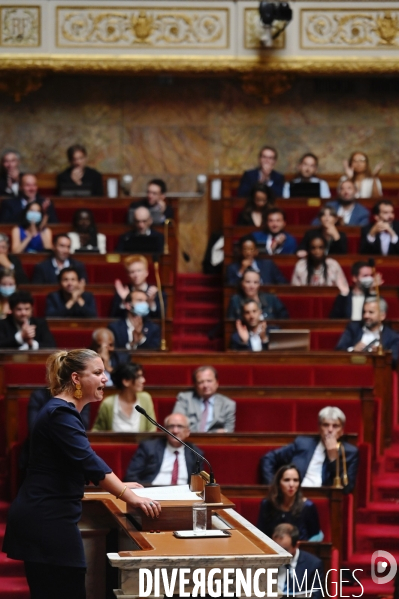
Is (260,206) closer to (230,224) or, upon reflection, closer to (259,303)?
(230,224)

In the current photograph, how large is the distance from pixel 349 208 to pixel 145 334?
5.33 feet

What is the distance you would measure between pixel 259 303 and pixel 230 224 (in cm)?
106

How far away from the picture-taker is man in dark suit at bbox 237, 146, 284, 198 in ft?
21.0

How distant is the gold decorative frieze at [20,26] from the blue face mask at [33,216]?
133 centimetres

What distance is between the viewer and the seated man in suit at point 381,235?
18.8 feet

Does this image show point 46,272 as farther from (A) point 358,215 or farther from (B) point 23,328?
(A) point 358,215

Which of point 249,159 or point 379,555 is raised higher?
point 249,159

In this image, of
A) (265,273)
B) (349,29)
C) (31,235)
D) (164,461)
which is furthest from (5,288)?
(349,29)

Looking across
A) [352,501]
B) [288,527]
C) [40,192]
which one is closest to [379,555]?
[352,501]

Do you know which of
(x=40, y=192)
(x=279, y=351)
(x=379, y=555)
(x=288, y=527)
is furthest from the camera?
(x=40, y=192)

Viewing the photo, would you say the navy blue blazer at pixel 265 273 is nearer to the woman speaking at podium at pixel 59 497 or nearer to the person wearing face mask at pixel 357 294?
the person wearing face mask at pixel 357 294

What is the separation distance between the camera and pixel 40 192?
6789 mm

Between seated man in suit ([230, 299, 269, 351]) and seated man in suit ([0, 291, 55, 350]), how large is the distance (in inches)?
29.2

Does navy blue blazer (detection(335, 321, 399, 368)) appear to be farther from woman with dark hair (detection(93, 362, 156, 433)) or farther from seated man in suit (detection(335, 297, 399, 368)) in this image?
woman with dark hair (detection(93, 362, 156, 433))
